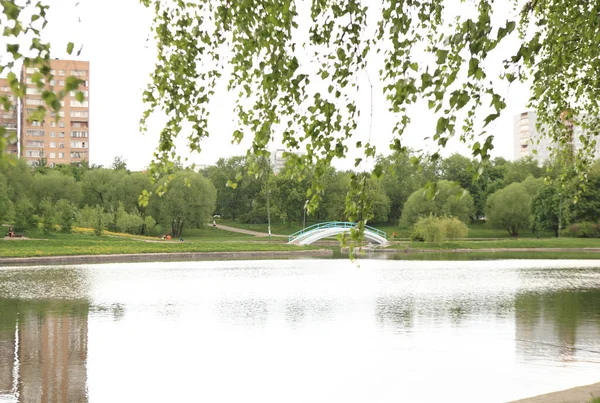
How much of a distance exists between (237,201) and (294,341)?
86282 millimetres

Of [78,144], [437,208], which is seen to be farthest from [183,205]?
[78,144]

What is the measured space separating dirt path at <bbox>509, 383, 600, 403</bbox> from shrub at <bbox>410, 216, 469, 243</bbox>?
52667 millimetres

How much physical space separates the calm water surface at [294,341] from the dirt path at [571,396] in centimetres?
112

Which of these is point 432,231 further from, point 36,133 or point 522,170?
point 36,133

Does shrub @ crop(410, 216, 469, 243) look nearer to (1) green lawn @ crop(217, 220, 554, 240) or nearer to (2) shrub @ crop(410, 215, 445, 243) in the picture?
(2) shrub @ crop(410, 215, 445, 243)

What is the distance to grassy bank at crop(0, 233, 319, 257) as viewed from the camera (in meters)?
41.0

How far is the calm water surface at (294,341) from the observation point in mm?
9727

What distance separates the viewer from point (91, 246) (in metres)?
44.8

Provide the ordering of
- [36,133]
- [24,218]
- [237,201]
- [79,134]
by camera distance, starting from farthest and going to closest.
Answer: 1. [79,134]
2. [36,133]
3. [237,201]
4. [24,218]

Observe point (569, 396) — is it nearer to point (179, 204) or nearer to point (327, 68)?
point (327, 68)

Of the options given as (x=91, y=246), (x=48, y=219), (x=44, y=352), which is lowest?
(x=44, y=352)

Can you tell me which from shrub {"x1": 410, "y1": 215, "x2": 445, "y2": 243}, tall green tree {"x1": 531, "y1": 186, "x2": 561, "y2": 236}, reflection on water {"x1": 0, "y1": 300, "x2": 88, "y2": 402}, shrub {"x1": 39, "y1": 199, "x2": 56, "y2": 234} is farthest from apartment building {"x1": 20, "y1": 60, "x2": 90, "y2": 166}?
reflection on water {"x1": 0, "y1": 300, "x2": 88, "y2": 402}

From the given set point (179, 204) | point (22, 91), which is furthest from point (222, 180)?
point (22, 91)

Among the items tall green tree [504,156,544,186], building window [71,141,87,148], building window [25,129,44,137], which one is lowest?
tall green tree [504,156,544,186]
